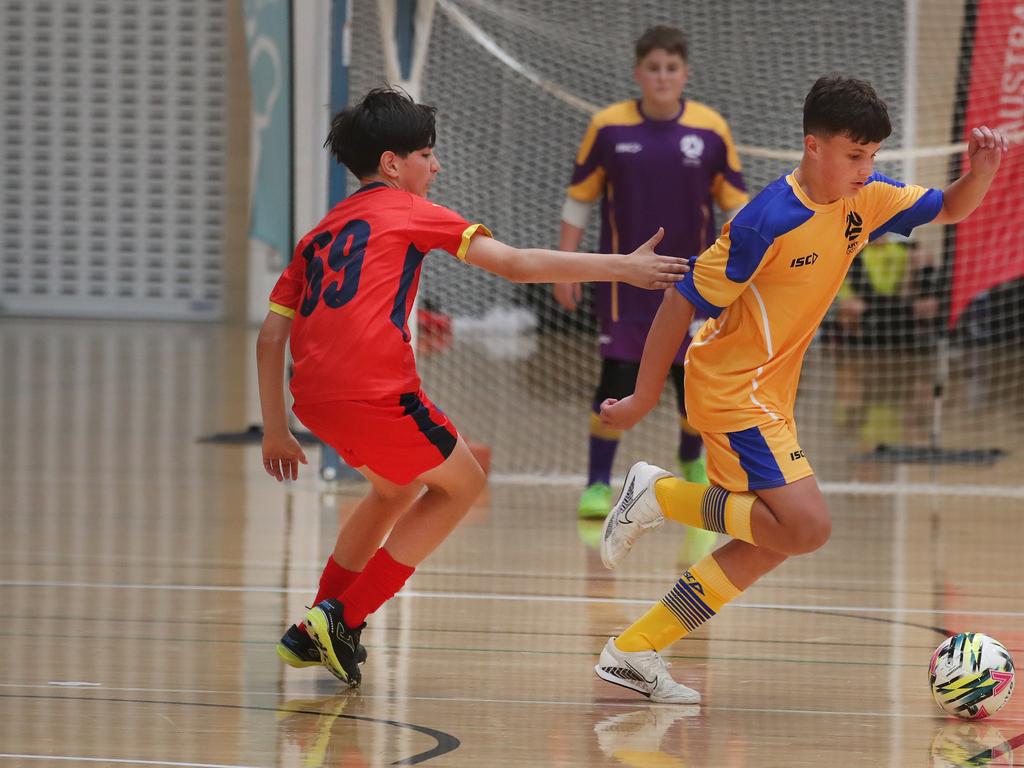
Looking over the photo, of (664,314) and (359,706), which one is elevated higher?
(664,314)

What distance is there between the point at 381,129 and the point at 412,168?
0.10m

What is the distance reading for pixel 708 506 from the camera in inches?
117

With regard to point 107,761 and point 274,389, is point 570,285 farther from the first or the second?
point 107,761

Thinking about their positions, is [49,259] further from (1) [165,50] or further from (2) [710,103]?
(2) [710,103]

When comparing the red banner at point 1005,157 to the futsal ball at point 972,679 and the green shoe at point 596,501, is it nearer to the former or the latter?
the green shoe at point 596,501

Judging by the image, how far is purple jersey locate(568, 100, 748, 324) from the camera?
517 cm

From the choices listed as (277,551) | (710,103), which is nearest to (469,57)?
(710,103)

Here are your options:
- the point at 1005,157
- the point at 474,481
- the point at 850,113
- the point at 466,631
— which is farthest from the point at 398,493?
the point at 1005,157

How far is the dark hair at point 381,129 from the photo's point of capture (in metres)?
2.94

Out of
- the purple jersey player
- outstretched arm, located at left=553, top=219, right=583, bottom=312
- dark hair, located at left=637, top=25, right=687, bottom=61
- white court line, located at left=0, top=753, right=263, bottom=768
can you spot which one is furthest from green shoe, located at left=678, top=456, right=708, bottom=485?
white court line, located at left=0, top=753, right=263, bottom=768

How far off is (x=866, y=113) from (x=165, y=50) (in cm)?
1240

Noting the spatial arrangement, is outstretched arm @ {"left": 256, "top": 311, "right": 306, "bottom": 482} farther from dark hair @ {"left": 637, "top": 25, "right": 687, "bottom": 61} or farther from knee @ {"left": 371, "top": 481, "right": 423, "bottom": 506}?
dark hair @ {"left": 637, "top": 25, "right": 687, "bottom": 61}

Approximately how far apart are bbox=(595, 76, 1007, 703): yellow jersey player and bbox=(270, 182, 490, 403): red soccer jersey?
1.38 feet

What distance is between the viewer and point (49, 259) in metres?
14.3
